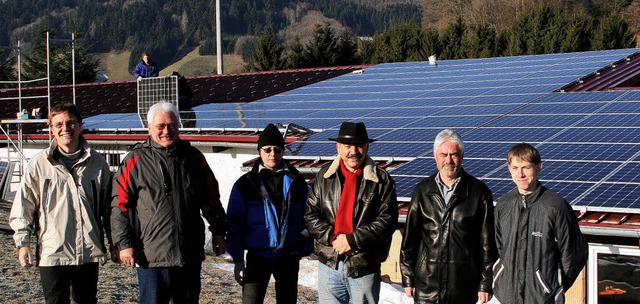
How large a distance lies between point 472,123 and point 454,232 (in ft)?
26.7

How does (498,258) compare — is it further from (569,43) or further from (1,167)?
(569,43)

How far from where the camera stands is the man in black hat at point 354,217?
6094 millimetres

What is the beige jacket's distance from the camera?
6.19 metres

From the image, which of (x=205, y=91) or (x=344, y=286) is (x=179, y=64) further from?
(x=344, y=286)

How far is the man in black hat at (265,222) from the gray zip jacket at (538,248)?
63.0 inches

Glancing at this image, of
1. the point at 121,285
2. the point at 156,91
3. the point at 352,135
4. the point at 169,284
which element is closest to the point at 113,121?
the point at 156,91

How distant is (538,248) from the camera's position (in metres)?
5.74

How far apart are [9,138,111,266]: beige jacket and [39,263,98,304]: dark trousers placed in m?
0.07

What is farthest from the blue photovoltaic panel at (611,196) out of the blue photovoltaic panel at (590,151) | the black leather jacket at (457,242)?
the black leather jacket at (457,242)

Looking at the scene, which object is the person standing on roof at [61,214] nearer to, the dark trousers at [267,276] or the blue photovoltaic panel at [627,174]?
the dark trousers at [267,276]

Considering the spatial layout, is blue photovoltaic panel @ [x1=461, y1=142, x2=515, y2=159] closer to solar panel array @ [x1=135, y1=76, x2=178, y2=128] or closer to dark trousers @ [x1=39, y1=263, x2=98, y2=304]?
dark trousers @ [x1=39, y1=263, x2=98, y2=304]

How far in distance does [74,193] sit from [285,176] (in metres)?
1.57

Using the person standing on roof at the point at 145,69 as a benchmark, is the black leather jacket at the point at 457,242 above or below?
below

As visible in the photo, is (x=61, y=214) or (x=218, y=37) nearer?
(x=61, y=214)
